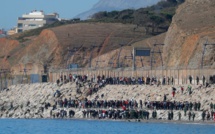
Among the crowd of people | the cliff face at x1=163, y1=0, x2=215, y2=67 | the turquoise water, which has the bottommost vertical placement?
the turquoise water

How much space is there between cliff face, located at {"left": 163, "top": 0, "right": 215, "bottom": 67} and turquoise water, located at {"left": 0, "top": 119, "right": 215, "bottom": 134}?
821 inches

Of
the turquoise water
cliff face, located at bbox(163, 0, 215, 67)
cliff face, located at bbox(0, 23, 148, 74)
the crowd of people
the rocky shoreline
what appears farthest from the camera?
cliff face, located at bbox(0, 23, 148, 74)

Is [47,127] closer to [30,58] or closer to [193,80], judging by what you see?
[193,80]

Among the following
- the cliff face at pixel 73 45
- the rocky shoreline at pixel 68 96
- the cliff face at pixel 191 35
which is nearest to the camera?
the rocky shoreline at pixel 68 96

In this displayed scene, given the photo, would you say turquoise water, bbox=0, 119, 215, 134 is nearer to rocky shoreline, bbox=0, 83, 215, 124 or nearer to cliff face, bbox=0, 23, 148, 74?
rocky shoreline, bbox=0, 83, 215, 124

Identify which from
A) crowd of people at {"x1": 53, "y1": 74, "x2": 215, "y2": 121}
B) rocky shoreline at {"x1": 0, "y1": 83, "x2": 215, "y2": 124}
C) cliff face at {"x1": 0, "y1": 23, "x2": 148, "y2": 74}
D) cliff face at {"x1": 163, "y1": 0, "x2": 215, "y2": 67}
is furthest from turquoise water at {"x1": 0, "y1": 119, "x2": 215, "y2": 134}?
cliff face at {"x1": 0, "y1": 23, "x2": 148, "y2": 74}

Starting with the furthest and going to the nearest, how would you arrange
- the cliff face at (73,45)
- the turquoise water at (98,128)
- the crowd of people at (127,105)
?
the cliff face at (73,45), the crowd of people at (127,105), the turquoise water at (98,128)

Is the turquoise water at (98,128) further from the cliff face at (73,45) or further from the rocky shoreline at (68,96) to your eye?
the cliff face at (73,45)

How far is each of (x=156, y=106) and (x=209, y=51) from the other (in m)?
20.1

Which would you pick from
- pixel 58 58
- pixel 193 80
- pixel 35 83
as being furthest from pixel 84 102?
pixel 58 58

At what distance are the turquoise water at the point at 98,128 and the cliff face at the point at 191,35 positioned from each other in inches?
821

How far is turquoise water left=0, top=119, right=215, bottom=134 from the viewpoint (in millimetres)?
70688

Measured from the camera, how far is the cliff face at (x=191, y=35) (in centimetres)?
10575

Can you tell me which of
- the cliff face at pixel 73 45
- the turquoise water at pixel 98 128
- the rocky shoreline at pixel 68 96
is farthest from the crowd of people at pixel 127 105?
the cliff face at pixel 73 45
